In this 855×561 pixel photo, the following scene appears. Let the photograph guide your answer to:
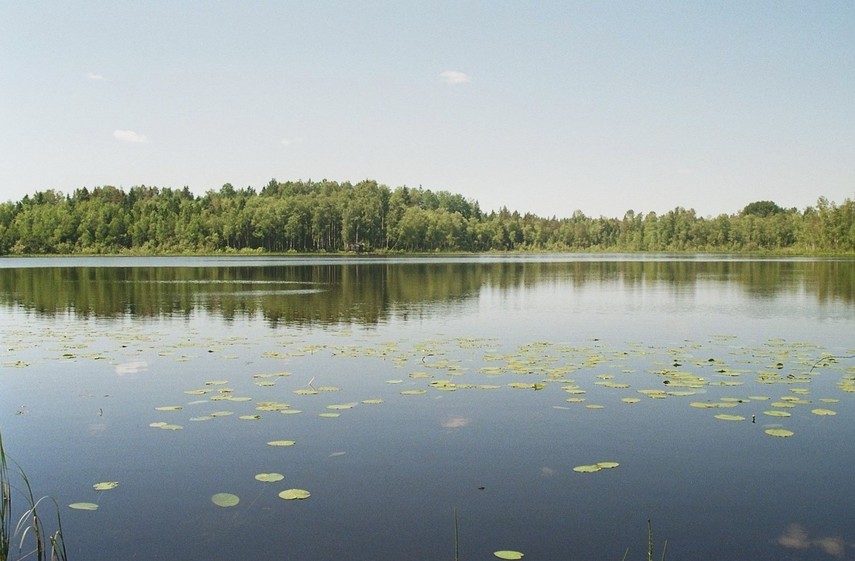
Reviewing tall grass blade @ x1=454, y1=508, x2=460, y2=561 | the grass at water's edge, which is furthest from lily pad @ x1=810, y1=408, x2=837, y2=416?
the grass at water's edge

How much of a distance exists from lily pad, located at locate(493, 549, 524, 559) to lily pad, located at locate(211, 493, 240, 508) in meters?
2.90

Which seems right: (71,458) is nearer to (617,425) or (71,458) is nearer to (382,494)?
(382,494)

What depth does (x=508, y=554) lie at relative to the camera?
6250 millimetres

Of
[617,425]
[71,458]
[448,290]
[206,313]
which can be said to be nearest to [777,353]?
[617,425]

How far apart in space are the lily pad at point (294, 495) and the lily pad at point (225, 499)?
1.58 feet

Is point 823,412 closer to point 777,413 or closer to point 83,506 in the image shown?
point 777,413

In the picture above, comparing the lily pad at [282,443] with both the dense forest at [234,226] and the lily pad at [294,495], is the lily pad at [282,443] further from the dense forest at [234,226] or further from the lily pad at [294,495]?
the dense forest at [234,226]

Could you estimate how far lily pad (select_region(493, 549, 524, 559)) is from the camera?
621 centimetres

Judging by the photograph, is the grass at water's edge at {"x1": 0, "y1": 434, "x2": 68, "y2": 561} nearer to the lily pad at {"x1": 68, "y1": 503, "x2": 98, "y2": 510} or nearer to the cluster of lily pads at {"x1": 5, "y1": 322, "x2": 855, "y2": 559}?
the lily pad at {"x1": 68, "y1": 503, "x2": 98, "y2": 510}

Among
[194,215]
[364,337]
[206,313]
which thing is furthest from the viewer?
[194,215]

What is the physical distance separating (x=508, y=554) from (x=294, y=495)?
253cm

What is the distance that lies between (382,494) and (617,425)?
4317 millimetres

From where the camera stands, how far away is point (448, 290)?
39.8m

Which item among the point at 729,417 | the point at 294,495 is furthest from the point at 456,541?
the point at 729,417
